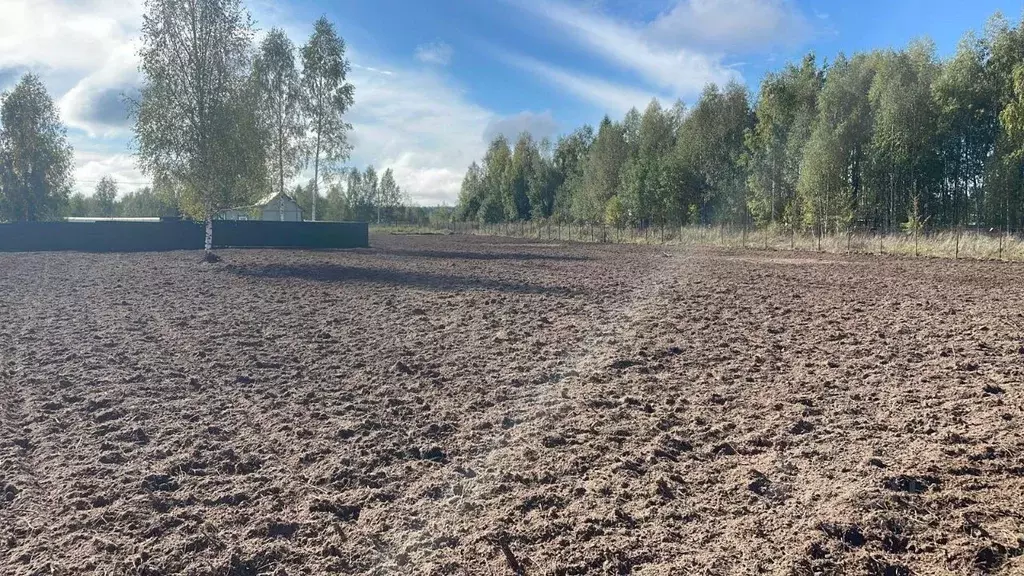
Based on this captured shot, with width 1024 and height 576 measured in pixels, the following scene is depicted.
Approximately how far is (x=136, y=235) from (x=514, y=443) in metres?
27.2

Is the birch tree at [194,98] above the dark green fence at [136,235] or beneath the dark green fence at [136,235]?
above

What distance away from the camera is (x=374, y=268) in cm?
1828

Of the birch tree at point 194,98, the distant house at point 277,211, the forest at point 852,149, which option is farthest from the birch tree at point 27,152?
the forest at point 852,149

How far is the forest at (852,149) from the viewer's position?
86.9ft

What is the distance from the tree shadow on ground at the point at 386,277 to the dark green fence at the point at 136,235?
34.3ft

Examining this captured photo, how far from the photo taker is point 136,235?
2673cm

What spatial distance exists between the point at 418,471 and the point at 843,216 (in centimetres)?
3182

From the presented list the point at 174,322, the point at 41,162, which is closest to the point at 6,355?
the point at 174,322

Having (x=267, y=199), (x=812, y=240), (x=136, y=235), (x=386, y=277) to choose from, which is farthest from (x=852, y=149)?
(x=136, y=235)

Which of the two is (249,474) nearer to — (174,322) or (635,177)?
(174,322)

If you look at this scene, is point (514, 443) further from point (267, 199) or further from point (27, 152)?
point (27, 152)

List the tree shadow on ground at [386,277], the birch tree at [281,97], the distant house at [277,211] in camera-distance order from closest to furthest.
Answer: the tree shadow on ground at [386,277] < the birch tree at [281,97] < the distant house at [277,211]

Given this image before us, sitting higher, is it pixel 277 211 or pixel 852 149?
pixel 852 149

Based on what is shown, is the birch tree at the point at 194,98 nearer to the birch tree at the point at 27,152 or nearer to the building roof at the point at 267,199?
the building roof at the point at 267,199
